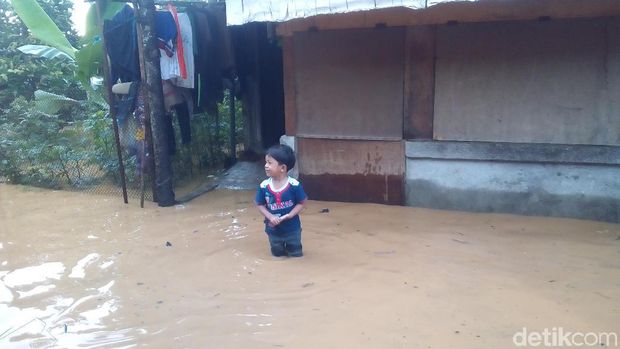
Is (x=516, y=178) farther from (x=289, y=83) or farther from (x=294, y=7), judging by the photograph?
(x=294, y=7)

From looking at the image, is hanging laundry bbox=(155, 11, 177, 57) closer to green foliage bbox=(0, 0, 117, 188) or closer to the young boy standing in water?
green foliage bbox=(0, 0, 117, 188)

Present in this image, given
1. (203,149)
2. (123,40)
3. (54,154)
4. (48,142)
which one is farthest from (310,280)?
(48,142)

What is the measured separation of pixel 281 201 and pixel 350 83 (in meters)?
2.47

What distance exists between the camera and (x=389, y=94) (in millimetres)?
6211

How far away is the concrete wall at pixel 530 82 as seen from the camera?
545 centimetres

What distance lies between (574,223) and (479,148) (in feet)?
4.17

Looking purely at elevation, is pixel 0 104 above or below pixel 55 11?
below

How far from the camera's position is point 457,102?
5.97 m

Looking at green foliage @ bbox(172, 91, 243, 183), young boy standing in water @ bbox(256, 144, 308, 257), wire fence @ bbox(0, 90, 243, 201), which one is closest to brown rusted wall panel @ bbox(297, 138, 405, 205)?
wire fence @ bbox(0, 90, 243, 201)

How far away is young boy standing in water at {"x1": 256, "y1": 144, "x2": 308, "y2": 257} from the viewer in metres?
4.35

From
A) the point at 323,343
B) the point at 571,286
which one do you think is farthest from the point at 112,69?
the point at 571,286

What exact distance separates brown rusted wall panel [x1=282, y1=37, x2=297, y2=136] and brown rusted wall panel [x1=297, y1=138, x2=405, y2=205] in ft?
0.75

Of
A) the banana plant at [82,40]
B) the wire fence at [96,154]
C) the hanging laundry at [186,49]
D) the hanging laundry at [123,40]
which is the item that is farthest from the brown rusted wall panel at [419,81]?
the banana plant at [82,40]

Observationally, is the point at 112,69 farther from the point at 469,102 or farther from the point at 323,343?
the point at 323,343
